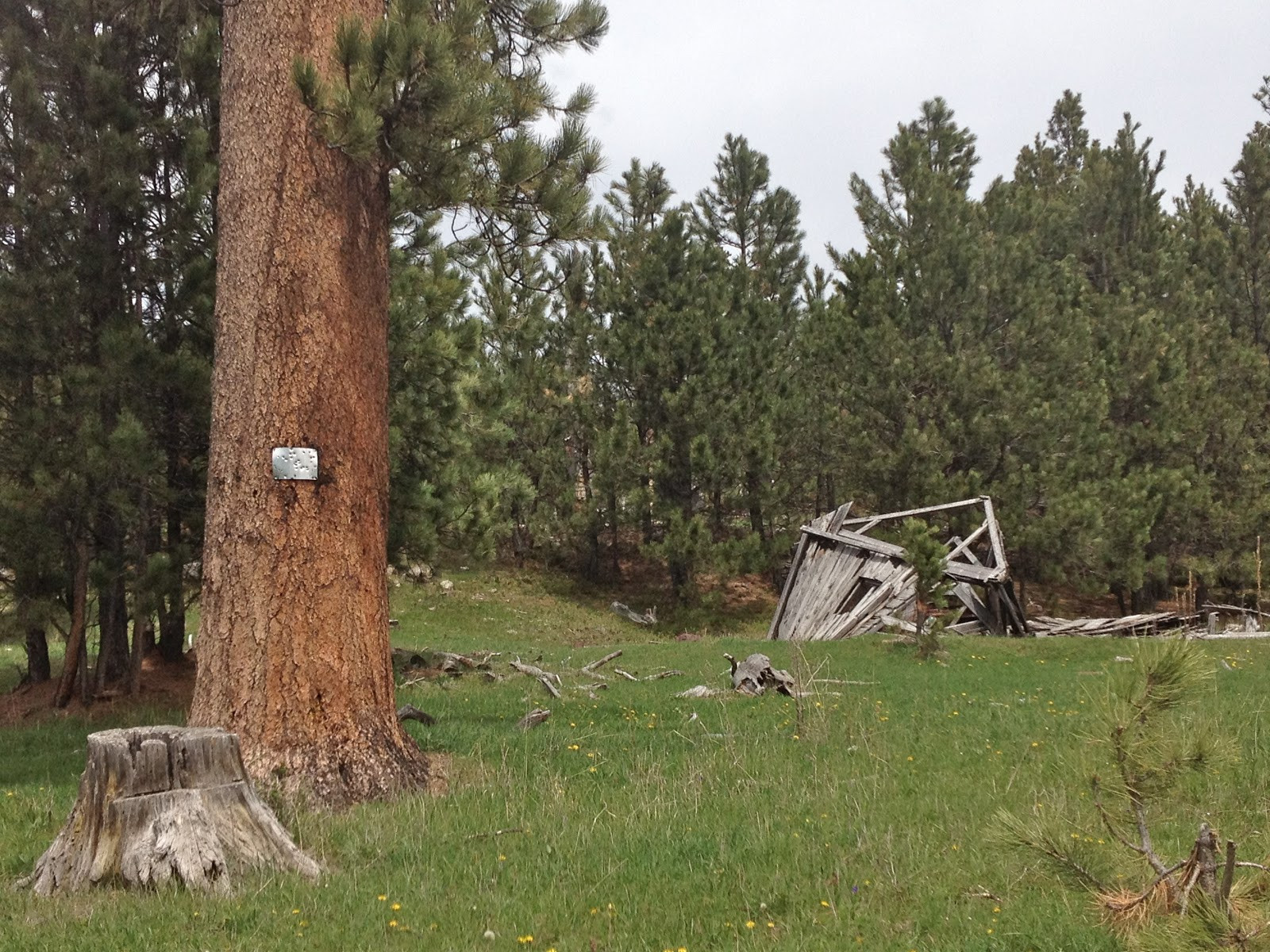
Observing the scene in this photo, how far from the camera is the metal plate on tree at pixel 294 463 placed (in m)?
5.65

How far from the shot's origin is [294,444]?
18.7 feet

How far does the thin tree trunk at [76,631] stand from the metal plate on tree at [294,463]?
4.48 meters

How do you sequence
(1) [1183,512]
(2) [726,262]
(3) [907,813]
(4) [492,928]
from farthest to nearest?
(2) [726,262]
(1) [1183,512]
(3) [907,813]
(4) [492,928]

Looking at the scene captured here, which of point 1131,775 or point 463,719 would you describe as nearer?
point 1131,775

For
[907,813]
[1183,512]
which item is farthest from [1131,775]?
[1183,512]

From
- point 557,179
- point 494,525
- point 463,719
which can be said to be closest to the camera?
point 557,179

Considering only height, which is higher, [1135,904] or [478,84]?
[478,84]

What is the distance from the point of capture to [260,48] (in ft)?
19.9

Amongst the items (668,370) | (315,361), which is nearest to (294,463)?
(315,361)

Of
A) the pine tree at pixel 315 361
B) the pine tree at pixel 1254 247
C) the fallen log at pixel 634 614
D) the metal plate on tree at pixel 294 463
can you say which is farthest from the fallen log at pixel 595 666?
the pine tree at pixel 1254 247

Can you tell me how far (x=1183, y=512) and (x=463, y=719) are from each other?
71.2ft

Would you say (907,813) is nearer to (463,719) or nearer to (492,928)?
(492,928)

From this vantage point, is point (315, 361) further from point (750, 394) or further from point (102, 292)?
point (750, 394)

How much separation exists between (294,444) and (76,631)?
15.3 feet
